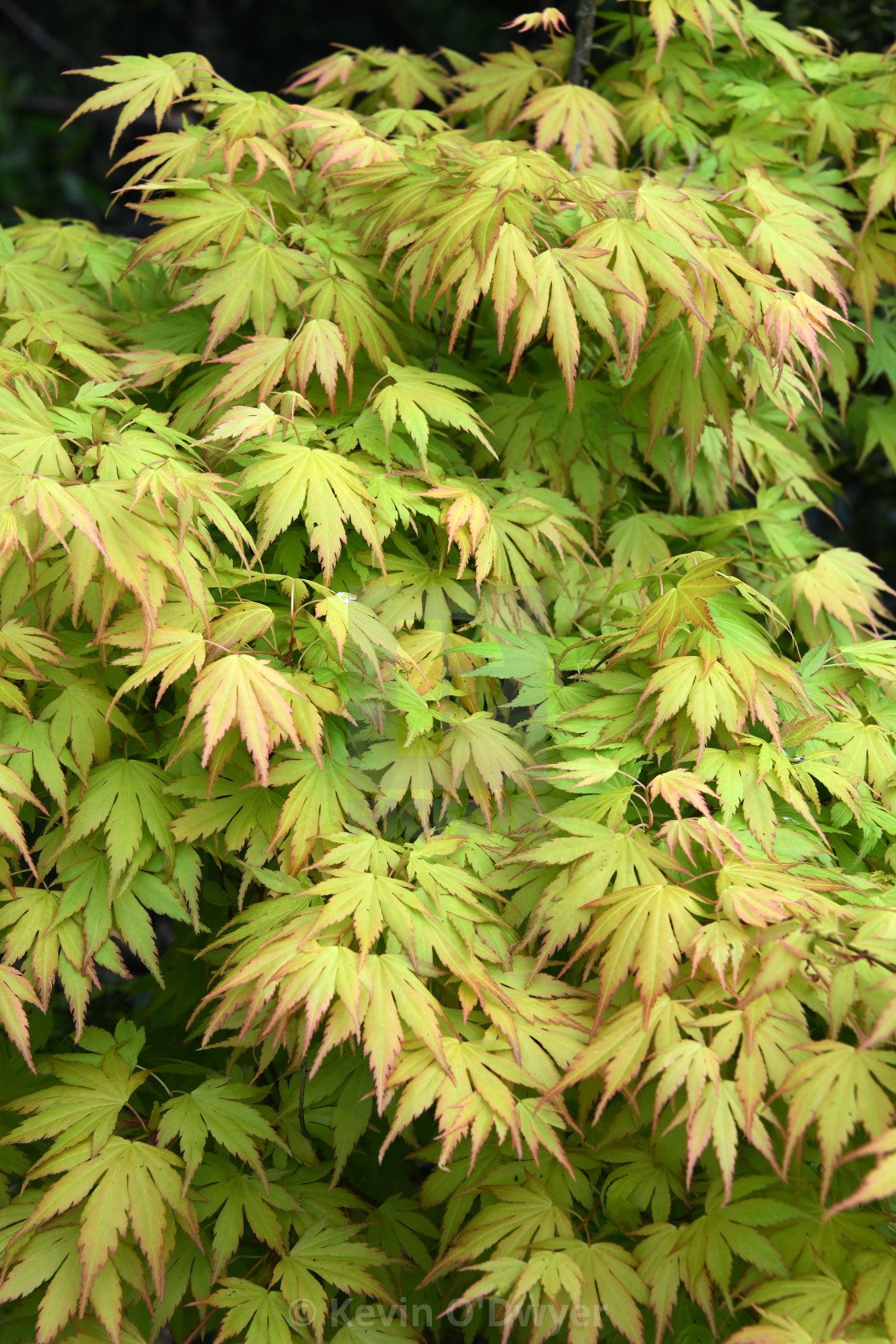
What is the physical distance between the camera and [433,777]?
60.1 inches

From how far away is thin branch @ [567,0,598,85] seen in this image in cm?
227

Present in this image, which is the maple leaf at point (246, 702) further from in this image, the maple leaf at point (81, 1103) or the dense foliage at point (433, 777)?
the maple leaf at point (81, 1103)

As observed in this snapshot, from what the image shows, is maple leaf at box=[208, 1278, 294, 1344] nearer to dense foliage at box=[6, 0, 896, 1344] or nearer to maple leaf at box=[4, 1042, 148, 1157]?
dense foliage at box=[6, 0, 896, 1344]

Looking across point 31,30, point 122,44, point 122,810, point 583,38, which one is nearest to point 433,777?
point 122,810

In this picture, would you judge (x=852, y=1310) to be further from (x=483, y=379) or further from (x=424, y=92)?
(x=424, y=92)

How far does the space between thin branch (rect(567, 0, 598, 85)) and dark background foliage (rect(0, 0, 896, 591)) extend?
160 inches

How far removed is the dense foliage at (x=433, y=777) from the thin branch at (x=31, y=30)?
16.6ft

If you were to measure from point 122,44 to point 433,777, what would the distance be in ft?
21.9

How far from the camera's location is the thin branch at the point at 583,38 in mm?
2273

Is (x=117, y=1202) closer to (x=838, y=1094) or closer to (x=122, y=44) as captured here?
(x=838, y=1094)

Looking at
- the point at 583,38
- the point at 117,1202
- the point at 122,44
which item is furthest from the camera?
the point at 122,44

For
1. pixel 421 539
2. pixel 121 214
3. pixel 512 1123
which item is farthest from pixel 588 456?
pixel 121 214

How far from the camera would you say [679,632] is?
155 cm

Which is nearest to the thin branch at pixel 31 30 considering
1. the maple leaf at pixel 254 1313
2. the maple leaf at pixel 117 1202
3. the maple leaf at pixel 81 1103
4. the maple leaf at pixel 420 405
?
the maple leaf at pixel 420 405
